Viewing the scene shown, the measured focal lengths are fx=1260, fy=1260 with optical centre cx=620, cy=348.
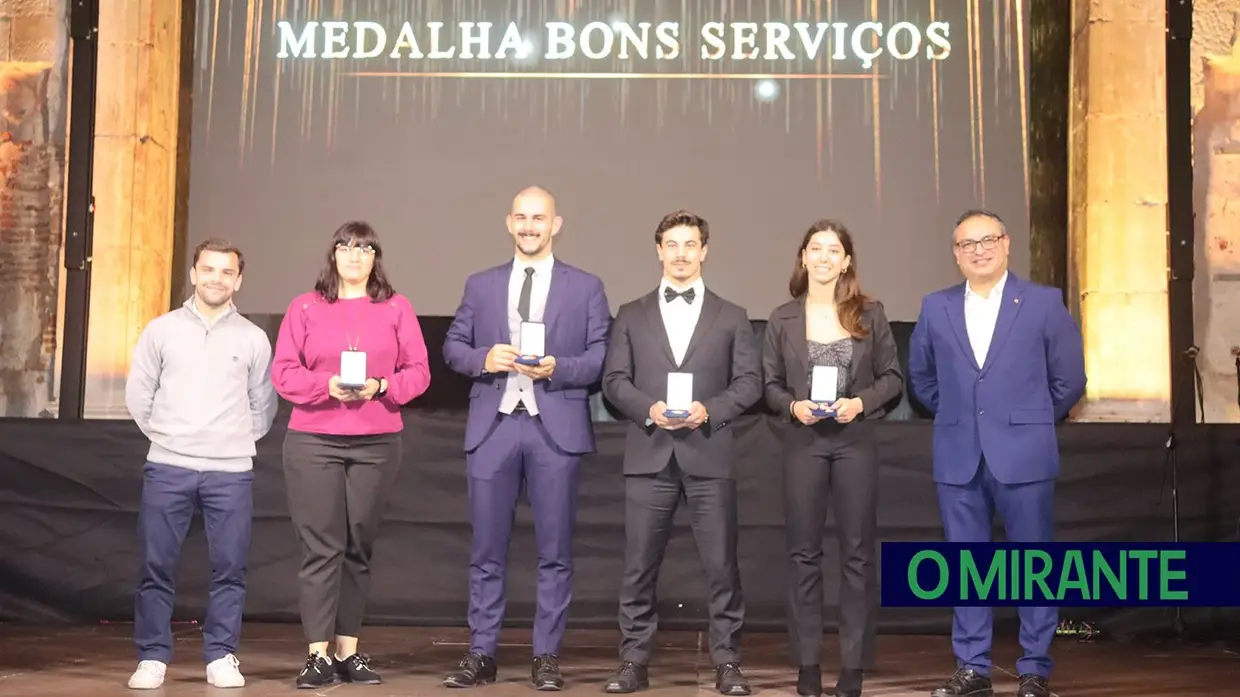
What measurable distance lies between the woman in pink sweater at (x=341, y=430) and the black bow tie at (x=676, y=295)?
863 millimetres

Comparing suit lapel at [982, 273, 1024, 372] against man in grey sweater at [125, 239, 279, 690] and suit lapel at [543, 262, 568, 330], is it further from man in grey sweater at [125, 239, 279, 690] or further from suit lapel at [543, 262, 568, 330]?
man in grey sweater at [125, 239, 279, 690]

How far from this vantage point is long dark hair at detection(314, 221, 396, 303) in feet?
13.9

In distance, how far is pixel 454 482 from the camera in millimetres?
5797

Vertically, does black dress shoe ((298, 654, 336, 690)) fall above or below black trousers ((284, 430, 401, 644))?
below

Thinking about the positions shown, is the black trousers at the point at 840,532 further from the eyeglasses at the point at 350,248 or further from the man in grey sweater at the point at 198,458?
the man in grey sweater at the point at 198,458

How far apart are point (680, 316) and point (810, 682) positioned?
1.28 m

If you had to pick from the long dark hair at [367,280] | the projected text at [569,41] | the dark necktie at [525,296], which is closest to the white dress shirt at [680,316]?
the dark necktie at [525,296]

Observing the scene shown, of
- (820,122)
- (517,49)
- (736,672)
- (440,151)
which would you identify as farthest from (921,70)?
(736,672)

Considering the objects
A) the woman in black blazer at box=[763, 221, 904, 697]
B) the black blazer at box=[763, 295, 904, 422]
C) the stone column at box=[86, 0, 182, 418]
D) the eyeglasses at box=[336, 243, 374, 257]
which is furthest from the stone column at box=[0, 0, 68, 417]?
the woman in black blazer at box=[763, 221, 904, 697]

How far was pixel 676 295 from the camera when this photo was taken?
4.30 meters

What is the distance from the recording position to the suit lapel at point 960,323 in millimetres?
4172

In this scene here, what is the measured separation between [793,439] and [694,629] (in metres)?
1.91

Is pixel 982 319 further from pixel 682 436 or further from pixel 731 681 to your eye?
pixel 731 681

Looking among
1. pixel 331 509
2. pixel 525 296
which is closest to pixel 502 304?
pixel 525 296
